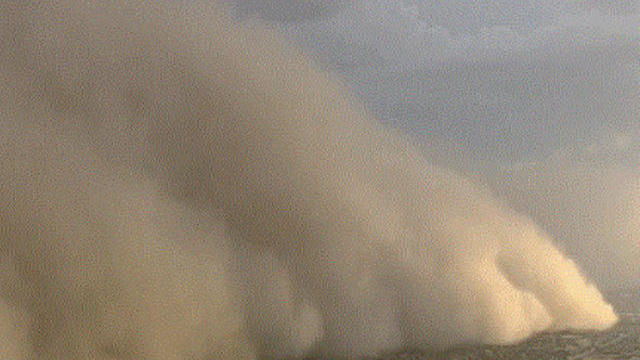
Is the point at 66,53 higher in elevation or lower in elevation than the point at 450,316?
higher

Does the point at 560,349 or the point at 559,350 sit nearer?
the point at 559,350

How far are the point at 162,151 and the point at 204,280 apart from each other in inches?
238

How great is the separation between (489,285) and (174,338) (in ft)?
62.3

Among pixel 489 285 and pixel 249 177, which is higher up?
pixel 249 177

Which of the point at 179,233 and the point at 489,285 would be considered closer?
the point at 179,233

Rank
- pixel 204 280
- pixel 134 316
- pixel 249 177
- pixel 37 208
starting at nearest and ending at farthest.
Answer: pixel 37 208
pixel 134 316
pixel 204 280
pixel 249 177

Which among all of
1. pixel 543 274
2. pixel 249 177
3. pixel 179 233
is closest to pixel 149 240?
pixel 179 233

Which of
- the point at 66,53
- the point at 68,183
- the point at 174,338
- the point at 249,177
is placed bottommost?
the point at 174,338

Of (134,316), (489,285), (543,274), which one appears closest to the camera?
(134,316)

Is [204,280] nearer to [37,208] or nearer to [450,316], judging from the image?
[37,208]

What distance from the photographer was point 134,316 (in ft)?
81.0

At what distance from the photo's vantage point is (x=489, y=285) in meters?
37.6

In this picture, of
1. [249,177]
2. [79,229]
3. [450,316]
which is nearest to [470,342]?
[450,316]

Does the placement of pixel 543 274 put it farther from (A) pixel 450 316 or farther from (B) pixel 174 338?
(B) pixel 174 338
